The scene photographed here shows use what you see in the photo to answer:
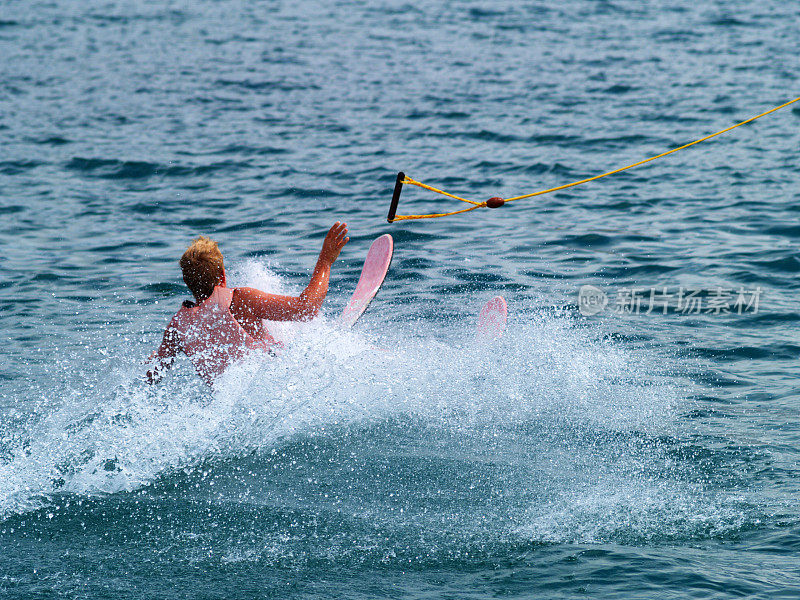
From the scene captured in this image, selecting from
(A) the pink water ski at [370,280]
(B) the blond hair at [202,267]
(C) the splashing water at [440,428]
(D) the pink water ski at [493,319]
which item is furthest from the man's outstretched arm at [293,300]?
(D) the pink water ski at [493,319]

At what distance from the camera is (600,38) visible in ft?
74.7

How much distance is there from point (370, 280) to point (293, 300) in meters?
1.85

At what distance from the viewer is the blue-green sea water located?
4.75 meters

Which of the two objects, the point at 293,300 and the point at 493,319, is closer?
the point at 293,300

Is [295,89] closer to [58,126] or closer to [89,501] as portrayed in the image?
[58,126]

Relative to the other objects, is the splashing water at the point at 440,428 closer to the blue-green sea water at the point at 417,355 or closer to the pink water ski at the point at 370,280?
the blue-green sea water at the point at 417,355

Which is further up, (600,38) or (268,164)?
(600,38)

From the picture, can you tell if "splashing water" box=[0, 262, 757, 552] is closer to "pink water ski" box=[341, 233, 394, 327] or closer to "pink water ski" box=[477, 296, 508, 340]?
"pink water ski" box=[477, 296, 508, 340]

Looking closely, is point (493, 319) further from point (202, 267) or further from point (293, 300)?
point (202, 267)

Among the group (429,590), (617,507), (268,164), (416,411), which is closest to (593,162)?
(268,164)

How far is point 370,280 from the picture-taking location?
Result: 7699mm

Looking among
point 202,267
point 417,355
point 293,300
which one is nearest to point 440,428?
point 417,355

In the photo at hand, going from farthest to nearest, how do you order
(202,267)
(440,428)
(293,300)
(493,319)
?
(493,319) < (440,428) < (293,300) < (202,267)

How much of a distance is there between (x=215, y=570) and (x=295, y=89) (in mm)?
15422
